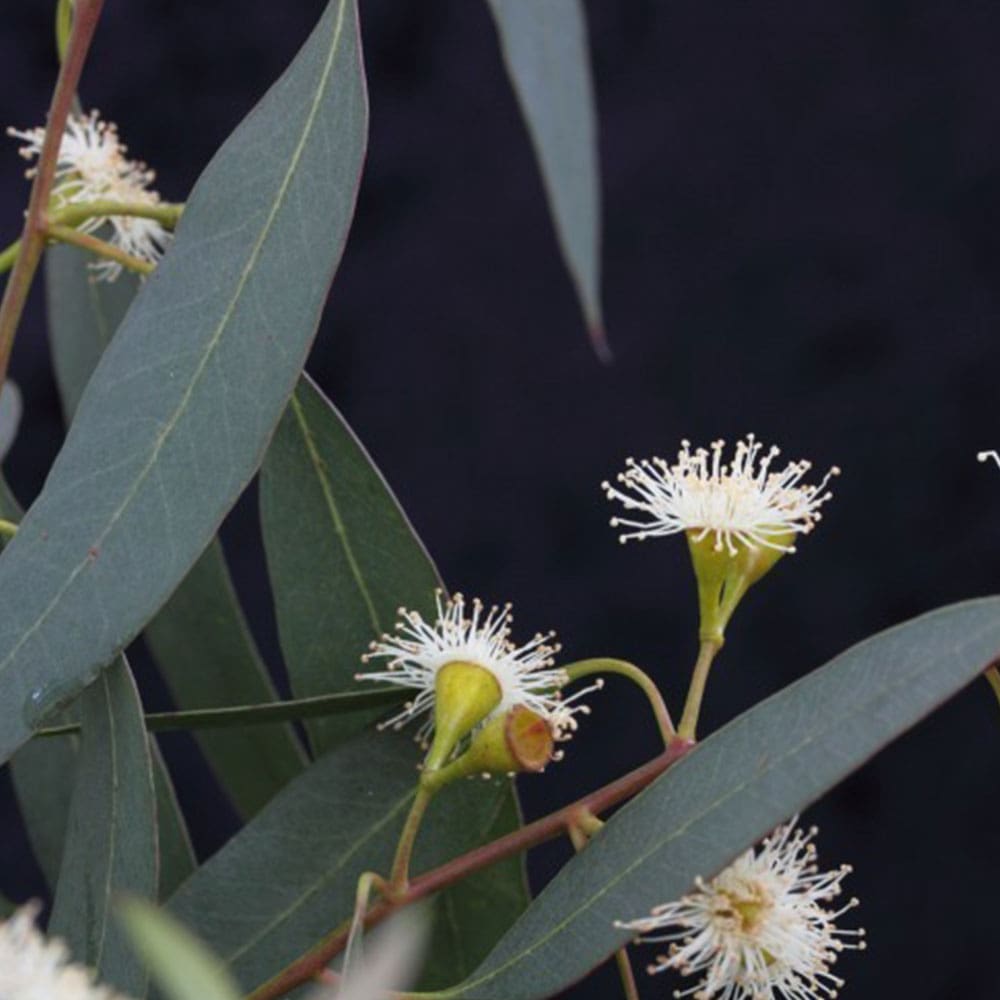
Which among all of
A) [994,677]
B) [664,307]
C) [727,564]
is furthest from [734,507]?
[664,307]

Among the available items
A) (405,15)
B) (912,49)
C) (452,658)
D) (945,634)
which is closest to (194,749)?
(405,15)

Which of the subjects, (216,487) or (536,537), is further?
(536,537)

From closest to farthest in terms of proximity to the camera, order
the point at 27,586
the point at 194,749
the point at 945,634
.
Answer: the point at 945,634
the point at 27,586
the point at 194,749

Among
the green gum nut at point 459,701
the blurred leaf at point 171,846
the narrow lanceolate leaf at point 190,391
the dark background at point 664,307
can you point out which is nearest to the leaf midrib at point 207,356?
the narrow lanceolate leaf at point 190,391

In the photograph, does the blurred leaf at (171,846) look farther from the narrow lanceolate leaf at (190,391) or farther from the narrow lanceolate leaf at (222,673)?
the narrow lanceolate leaf at (190,391)

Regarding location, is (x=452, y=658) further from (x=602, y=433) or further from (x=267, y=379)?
(x=602, y=433)

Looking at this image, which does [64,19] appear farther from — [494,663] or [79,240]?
[494,663]
